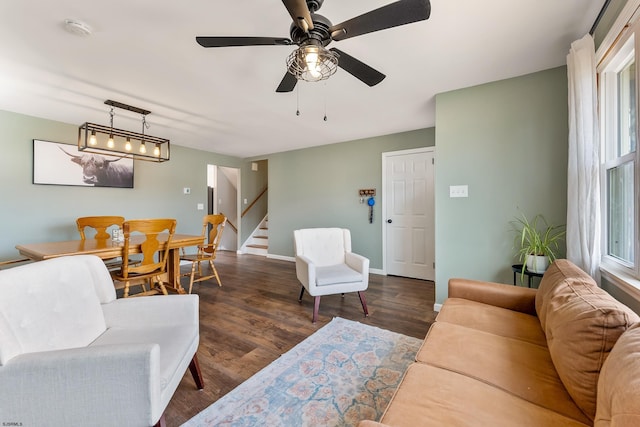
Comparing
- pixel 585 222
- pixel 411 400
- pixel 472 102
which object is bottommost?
pixel 411 400

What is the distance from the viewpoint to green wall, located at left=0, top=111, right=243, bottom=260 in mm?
3256

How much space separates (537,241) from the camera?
2.17m

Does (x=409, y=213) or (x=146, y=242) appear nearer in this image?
(x=146, y=242)

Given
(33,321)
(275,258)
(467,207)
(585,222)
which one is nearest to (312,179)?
(275,258)

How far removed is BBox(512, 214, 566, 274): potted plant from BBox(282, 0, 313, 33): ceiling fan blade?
231 centimetres

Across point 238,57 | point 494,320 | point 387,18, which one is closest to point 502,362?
point 494,320

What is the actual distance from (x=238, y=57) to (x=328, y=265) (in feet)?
7.46

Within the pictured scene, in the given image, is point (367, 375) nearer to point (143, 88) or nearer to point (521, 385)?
point (521, 385)

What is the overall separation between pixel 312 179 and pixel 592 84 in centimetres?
397

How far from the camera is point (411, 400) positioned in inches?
36.4

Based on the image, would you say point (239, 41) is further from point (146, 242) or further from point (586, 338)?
point (146, 242)

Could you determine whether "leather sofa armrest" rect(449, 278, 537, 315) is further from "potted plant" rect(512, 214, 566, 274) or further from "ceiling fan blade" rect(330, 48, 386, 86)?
"ceiling fan blade" rect(330, 48, 386, 86)

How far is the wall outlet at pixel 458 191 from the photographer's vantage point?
8.61ft

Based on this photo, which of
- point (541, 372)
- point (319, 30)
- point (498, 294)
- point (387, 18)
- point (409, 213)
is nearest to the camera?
point (541, 372)
